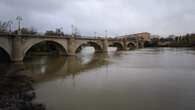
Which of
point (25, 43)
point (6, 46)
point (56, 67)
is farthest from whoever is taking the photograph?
point (25, 43)

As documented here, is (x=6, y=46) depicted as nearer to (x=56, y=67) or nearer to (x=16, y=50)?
(x=16, y=50)

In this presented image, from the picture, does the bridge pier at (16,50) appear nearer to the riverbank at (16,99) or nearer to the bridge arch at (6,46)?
the bridge arch at (6,46)

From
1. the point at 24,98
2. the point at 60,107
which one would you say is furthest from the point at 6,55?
the point at 60,107

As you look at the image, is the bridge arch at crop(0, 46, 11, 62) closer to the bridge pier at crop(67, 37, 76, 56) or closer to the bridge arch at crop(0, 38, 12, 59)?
the bridge arch at crop(0, 38, 12, 59)

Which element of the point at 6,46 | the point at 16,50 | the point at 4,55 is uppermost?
the point at 6,46

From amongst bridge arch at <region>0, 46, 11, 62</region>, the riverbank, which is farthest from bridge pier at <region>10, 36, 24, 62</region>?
the riverbank

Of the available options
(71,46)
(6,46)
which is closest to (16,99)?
(6,46)

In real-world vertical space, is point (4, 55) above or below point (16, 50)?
below

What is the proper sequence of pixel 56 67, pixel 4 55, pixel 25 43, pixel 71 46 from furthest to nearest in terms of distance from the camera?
pixel 71 46
pixel 25 43
pixel 4 55
pixel 56 67

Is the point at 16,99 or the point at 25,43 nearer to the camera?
the point at 16,99

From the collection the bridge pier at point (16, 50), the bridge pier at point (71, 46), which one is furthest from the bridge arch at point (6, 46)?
the bridge pier at point (71, 46)

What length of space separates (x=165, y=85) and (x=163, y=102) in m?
4.14

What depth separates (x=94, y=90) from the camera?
13922 mm

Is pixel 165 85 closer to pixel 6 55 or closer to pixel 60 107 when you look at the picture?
pixel 60 107
